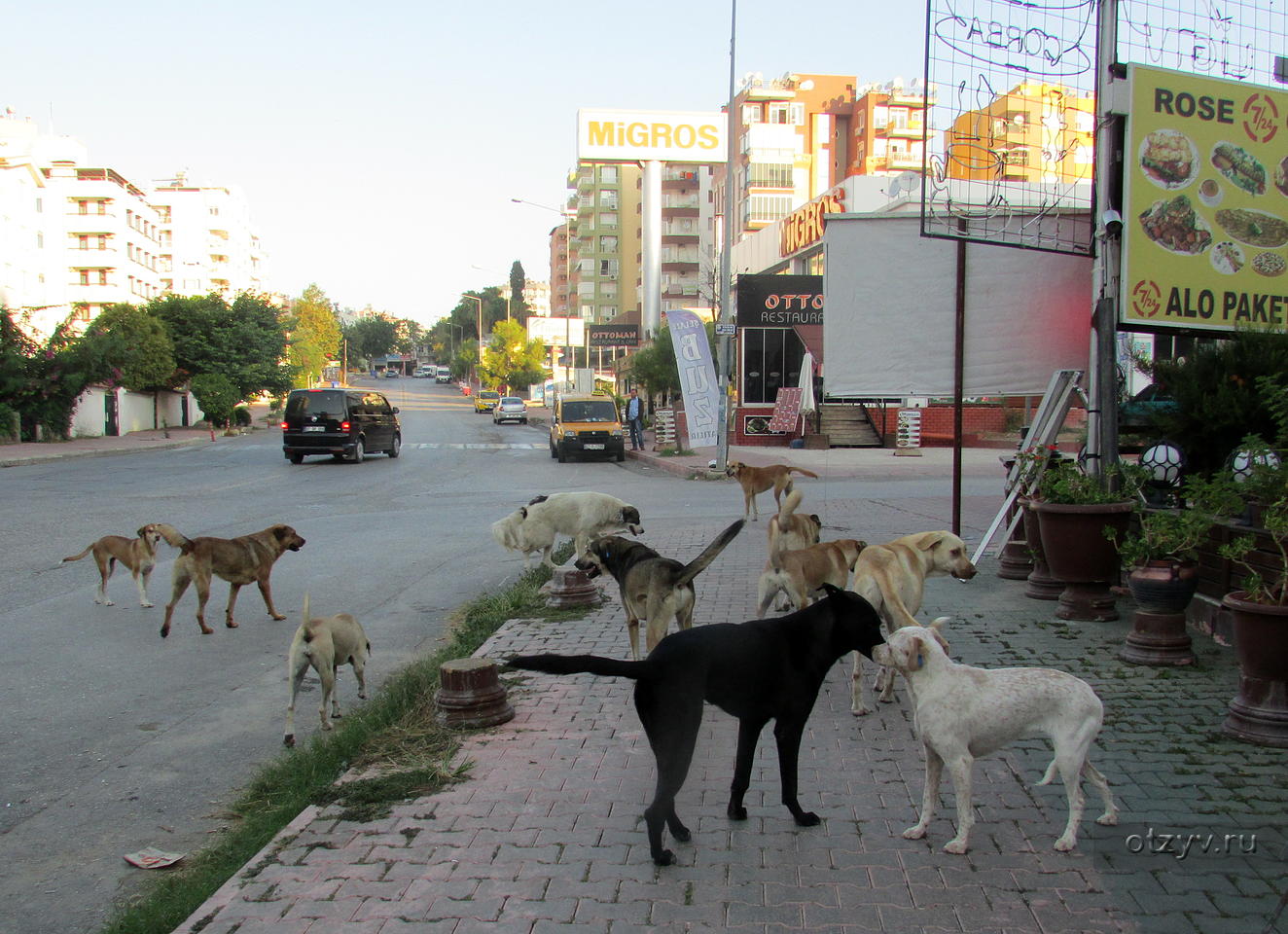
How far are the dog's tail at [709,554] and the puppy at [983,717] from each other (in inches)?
49.7

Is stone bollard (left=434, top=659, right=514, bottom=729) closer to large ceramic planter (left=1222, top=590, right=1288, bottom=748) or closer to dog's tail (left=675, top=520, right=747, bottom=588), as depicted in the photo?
dog's tail (left=675, top=520, right=747, bottom=588)

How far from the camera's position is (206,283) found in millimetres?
112375

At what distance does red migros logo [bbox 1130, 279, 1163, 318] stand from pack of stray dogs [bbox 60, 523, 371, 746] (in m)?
6.08

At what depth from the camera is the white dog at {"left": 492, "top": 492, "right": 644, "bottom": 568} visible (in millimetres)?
10055

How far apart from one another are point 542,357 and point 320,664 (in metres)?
91.7

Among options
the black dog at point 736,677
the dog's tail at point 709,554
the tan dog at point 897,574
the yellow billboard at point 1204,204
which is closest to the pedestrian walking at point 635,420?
the yellow billboard at point 1204,204

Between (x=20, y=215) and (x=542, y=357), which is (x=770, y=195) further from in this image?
(x=20, y=215)

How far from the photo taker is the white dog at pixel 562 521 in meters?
10.1

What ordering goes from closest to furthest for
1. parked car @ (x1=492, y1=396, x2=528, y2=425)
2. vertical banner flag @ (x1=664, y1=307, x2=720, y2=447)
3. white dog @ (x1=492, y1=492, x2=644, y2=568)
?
1. white dog @ (x1=492, y1=492, x2=644, y2=568)
2. vertical banner flag @ (x1=664, y1=307, x2=720, y2=447)
3. parked car @ (x1=492, y1=396, x2=528, y2=425)

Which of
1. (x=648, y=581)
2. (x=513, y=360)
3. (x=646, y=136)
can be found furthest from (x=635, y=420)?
(x=513, y=360)

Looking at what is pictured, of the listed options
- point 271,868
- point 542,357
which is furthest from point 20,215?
point 271,868

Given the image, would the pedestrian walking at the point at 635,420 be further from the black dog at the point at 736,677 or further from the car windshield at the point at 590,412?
the black dog at the point at 736,677

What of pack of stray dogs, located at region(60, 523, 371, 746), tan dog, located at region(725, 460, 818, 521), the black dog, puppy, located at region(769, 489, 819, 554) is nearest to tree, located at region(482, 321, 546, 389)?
tan dog, located at region(725, 460, 818, 521)

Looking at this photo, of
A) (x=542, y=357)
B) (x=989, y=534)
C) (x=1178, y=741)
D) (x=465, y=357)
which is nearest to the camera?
(x=1178, y=741)
